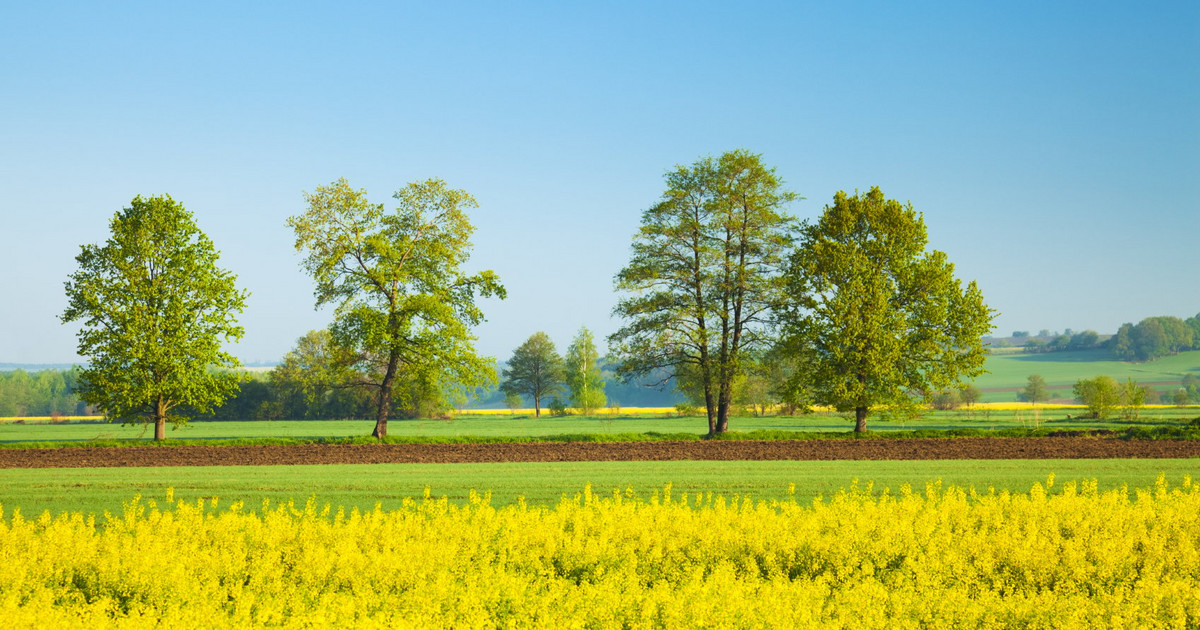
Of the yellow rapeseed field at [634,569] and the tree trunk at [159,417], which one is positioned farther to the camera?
the tree trunk at [159,417]

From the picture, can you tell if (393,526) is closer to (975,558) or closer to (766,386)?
(975,558)

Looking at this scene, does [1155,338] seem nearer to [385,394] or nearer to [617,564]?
[385,394]

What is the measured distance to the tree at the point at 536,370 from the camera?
95.9 meters

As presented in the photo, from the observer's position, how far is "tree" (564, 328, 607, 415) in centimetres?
8662

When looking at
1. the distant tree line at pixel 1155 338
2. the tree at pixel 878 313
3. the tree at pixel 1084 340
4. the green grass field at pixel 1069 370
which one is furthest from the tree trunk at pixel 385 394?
the tree at pixel 1084 340

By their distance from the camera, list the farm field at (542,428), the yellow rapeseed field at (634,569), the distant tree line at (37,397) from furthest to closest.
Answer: the distant tree line at (37,397), the farm field at (542,428), the yellow rapeseed field at (634,569)

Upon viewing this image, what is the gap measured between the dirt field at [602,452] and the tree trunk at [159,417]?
377cm

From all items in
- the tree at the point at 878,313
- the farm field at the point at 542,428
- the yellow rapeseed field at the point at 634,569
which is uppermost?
the tree at the point at 878,313

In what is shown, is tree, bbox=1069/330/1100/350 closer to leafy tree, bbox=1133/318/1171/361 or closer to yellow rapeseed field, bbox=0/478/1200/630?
leafy tree, bbox=1133/318/1171/361

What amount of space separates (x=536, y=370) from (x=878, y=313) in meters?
61.9

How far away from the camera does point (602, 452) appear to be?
102 ft

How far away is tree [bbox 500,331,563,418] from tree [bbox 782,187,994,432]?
59.0 m

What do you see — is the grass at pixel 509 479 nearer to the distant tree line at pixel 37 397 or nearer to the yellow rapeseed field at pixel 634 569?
the yellow rapeseed field at pixel 634 569

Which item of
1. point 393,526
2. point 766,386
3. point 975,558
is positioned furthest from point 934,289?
point 766,386
